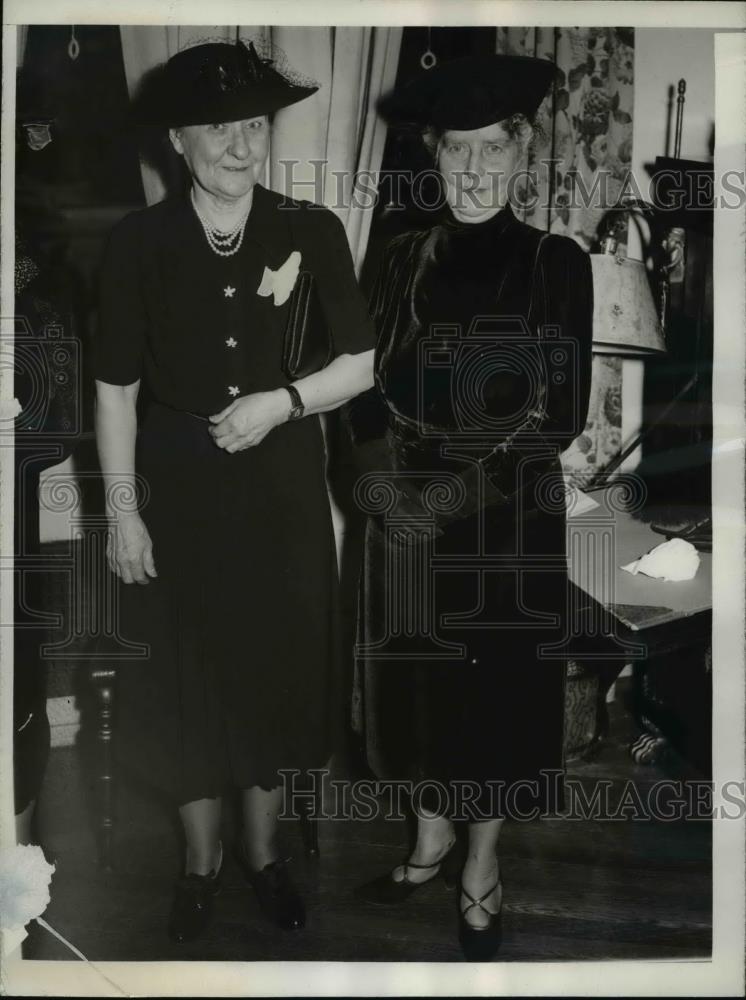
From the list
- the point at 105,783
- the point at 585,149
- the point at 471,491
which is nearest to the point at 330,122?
the point at 585,149

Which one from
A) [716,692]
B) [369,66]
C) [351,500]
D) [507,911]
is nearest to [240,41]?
[369,66]

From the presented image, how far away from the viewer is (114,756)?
5.35ft

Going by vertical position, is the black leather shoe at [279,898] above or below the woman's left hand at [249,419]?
below

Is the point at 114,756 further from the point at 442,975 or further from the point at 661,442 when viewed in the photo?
the point at 661,442

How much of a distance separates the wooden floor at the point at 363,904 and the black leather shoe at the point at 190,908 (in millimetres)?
19

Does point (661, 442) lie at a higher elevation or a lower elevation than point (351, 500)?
higher

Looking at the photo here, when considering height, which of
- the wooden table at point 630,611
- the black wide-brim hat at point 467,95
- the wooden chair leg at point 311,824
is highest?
the black wide-brim hat at point 467,95

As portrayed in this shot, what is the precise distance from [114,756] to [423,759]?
0.55 m

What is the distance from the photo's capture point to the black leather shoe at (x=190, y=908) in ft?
5.32

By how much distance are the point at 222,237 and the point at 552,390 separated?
2.07ft

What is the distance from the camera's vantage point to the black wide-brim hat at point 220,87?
1.57 meters

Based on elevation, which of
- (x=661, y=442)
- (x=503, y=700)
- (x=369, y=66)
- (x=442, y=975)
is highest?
(x=369, y=66)
